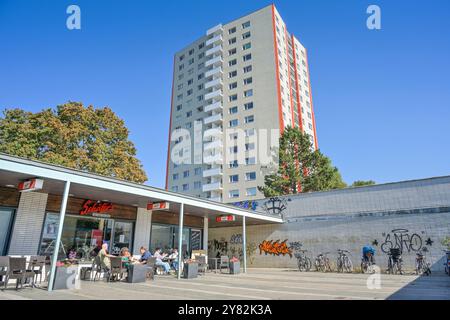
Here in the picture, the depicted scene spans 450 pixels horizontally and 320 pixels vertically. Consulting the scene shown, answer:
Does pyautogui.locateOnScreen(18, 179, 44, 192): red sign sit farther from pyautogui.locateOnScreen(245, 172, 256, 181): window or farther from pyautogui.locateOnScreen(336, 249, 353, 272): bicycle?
pyautogui.locateOnScreen(245, 172, 256, 181): window

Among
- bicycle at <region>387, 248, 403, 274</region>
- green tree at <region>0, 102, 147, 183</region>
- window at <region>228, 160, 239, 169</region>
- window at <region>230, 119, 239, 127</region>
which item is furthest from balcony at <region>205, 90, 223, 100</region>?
bicycle at <region>387, 248, 403, 274</region>

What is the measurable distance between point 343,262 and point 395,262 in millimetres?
2575

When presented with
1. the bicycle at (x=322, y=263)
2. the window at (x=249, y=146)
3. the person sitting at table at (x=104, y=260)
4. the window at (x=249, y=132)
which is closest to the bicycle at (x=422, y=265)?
the bicycle at (x=322, y=263)

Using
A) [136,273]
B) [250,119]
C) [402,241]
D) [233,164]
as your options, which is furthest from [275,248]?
[250,119]

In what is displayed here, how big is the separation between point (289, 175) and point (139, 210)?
18.3 metres

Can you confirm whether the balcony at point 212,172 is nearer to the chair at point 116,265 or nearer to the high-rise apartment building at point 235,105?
the high-rise apartment building at point 235,105

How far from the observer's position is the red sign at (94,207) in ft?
41.6

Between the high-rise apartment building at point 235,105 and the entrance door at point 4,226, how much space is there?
29.0m

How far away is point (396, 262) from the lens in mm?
14641

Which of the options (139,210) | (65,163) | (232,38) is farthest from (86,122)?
(232,38)

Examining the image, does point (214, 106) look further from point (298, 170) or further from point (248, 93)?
point (298, 170)

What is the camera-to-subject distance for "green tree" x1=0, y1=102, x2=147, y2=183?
21.9m

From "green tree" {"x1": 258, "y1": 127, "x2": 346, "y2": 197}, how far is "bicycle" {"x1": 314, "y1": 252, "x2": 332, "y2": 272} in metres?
12.5

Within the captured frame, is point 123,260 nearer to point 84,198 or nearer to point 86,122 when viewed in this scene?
point 84,198
